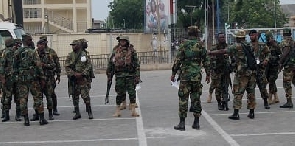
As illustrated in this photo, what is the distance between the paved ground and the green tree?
234 feet

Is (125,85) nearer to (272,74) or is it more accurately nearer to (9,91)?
(9,91)

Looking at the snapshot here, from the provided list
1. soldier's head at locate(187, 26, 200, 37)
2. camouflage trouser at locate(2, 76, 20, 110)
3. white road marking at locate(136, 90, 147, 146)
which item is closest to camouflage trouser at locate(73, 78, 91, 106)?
white road marking at locate(136, 90, 147, 146)

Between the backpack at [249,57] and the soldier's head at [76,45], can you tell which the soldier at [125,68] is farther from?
the backpack at [249,57]

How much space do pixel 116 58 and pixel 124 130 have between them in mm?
1914

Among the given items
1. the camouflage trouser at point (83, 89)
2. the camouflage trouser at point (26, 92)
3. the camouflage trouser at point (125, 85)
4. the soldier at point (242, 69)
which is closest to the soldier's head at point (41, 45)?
the camouflage trouser at point (26, 92)

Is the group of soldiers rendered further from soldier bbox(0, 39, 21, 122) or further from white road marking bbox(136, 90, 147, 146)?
soldier bbox(0, 39, 21, 122)

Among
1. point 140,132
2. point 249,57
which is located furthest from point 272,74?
point 140,132

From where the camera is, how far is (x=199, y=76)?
30.1 ft

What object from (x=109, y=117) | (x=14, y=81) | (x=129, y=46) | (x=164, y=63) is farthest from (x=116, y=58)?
(x=164, y=63)

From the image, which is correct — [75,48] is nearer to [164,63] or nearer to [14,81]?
[14,81]

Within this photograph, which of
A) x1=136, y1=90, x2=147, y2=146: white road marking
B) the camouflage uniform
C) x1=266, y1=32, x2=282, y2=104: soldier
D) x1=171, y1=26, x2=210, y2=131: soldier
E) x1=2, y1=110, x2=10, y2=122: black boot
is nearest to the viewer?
x1=136, y1=90, x2=147, y2=146: white road marking

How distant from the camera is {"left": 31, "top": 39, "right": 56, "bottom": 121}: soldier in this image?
1074cm

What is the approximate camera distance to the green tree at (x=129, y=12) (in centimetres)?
8350

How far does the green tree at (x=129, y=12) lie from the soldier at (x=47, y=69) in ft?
235
